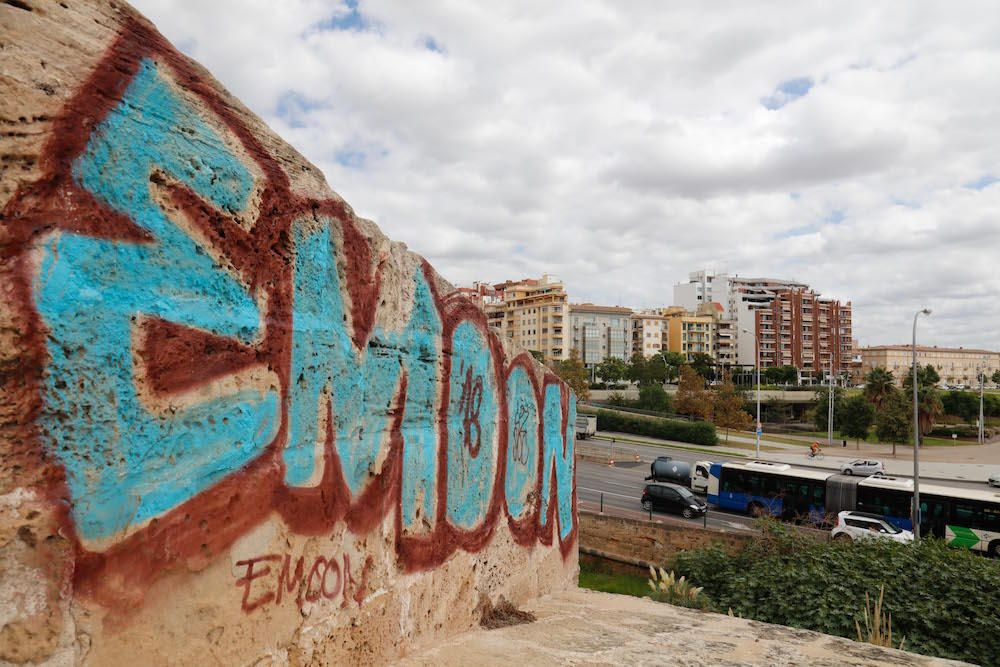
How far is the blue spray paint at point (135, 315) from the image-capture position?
2.19m

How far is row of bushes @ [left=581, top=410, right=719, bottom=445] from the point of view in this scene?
42375 millimetres

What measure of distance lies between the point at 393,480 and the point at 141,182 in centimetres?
227

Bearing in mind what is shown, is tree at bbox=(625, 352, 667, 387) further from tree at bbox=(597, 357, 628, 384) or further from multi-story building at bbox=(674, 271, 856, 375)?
multi-story building at bbox=(674, 271, 856, 375)

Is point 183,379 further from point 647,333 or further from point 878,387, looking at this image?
point 647,333

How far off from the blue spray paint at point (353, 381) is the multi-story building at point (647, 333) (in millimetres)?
95623

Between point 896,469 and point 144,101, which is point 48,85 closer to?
point 144,101

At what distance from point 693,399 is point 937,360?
121711 mm

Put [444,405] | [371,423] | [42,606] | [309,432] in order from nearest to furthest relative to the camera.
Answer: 1. [42,606]
2. [309,432]
3. [371,423]
4. [444,405]

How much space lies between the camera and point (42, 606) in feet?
6.75

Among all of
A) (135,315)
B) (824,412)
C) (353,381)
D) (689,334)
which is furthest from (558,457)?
(689,334)

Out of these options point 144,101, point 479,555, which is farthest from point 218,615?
point 479,555

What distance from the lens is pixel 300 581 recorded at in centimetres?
313

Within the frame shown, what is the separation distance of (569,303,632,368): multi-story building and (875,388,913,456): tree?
149 ft

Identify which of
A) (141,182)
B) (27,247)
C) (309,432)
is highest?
(141,182)
